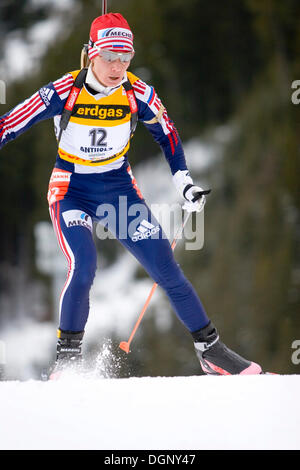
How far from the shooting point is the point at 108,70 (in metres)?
3.17

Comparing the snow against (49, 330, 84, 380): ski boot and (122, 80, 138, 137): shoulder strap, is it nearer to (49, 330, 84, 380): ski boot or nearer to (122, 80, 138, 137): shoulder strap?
(49, 330, 84, 380): ski boot

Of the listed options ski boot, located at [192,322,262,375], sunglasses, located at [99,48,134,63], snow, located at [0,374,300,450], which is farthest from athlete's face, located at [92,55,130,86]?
snow, located at [0,374,300,450]

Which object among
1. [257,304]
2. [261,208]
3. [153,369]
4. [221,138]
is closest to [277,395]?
[153,369]

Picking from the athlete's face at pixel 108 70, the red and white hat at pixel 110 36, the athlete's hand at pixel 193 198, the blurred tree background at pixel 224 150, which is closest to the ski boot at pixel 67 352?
the athlete's hand at pixel 193 198

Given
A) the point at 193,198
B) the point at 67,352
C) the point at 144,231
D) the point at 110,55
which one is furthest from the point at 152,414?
the point at 110,55

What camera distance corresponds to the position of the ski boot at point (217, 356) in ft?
11.2

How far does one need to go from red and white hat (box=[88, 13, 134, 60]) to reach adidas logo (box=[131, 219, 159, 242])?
32.9 inches

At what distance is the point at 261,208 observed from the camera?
18094 millimetres

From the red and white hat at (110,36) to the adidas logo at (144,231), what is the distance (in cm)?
84

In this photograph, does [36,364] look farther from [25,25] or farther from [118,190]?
[118,190]

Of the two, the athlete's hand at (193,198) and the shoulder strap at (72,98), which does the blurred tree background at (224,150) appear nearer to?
the athlete's hand at (193,198)

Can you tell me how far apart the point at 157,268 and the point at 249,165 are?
1608 cm

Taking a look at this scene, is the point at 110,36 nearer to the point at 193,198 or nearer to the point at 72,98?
the point at 72,98

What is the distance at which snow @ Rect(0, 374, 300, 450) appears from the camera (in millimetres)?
2527
